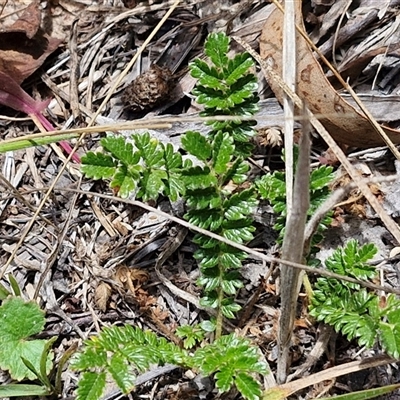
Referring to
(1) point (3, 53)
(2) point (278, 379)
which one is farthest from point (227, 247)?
(1) point (3, 53)

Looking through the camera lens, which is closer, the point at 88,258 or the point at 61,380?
the point at 61,380

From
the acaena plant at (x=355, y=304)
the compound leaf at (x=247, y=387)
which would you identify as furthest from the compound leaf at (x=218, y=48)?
the compound leaf at (x=247, y=387)

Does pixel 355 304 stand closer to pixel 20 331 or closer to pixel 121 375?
pixel 121 375

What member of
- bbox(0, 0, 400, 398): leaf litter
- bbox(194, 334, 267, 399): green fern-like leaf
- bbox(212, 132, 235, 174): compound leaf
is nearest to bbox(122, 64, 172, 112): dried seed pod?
bbox(0, 0, 400, 398): leaf litter

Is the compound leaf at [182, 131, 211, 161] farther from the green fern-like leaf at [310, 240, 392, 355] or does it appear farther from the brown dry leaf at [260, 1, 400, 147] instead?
the green fern-like leaf at [310, 240, 392, 355]

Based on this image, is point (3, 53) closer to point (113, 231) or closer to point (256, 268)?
point (113, 231)

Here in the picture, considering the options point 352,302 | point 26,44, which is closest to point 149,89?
point 26,44

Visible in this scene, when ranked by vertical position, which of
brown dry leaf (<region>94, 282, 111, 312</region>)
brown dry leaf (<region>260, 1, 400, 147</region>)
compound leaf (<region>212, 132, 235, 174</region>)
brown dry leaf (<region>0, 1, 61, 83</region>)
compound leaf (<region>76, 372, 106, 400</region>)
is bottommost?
compound leaf (<region>76, 372, 106, 400</region>)
